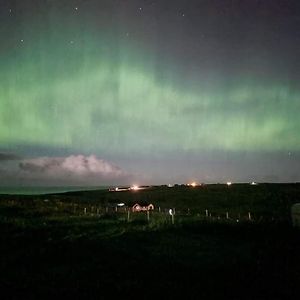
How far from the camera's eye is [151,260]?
21.8 metres

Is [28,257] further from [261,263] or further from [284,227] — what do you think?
[284,227]

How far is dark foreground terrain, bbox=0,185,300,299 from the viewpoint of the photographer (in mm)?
16219

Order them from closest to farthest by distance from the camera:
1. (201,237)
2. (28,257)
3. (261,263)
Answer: (261,263) → (28,257) → (201,237)

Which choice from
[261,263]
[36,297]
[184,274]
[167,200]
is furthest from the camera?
[167,200]

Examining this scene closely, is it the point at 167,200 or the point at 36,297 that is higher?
the point at 167,200

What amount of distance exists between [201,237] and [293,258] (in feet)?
28.9

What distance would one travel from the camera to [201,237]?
2983cm

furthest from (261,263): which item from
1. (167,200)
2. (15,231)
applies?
(167,200)

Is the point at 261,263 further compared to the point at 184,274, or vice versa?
the point at 261,263

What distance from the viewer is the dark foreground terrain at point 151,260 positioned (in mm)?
16219

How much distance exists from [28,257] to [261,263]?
11.7m

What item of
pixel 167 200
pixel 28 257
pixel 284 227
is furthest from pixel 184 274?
pixel 167 200

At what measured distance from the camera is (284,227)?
31.9 meters

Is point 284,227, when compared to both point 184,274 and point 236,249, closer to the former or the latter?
point 236,249
